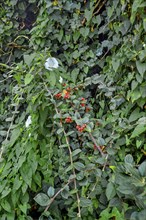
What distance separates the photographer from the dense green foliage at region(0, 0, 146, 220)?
1.29m

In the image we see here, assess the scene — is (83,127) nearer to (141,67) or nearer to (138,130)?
(138,130)

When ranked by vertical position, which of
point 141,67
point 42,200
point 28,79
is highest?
point 28,79

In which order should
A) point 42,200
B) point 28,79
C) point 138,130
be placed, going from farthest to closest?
point 28,79
point 138,130
point 42,200

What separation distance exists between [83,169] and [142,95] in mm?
422

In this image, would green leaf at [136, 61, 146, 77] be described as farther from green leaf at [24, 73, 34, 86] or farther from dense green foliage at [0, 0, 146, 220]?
green leaf at [24, 73, 34, 86]

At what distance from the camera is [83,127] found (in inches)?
54.0

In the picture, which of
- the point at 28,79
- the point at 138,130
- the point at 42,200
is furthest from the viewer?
the point at 28,79

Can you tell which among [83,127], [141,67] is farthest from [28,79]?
[141,67]

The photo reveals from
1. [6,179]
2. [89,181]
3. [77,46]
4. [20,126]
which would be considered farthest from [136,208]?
[77,46]

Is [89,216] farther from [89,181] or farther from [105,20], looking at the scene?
[105,20]

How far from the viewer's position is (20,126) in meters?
1.64

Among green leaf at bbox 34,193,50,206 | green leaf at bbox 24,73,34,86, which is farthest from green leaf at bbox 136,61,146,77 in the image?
green leaf at bbox 34,193,50,206

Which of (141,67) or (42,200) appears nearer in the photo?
(42,200)

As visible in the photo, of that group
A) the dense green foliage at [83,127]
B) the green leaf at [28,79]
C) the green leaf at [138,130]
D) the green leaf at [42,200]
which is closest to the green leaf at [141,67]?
the dense green foliage at [83,127]
